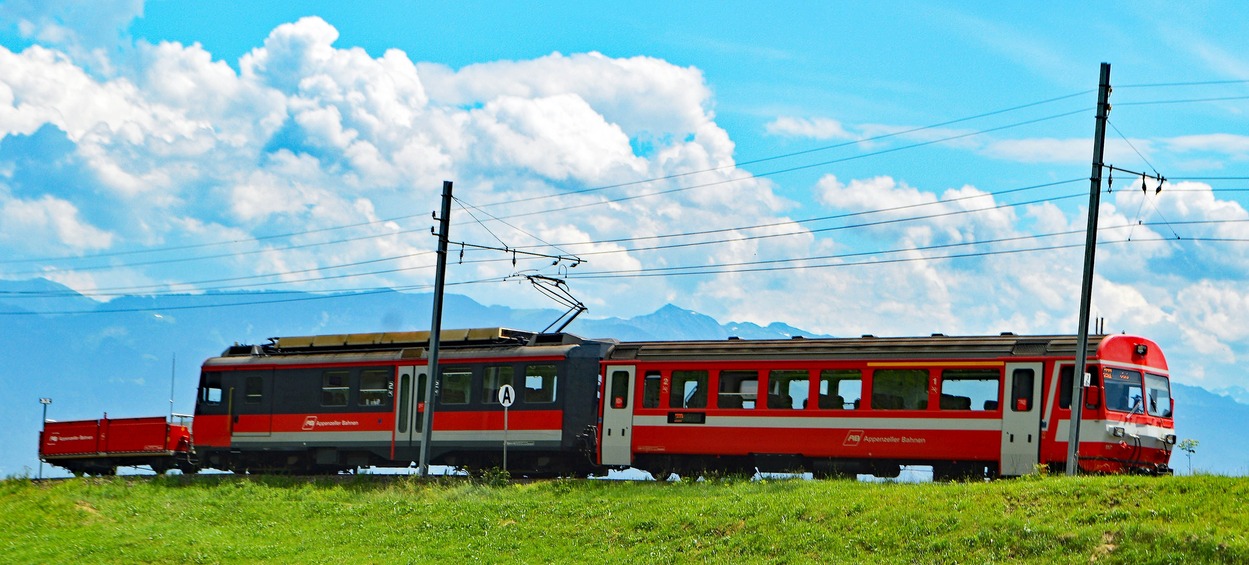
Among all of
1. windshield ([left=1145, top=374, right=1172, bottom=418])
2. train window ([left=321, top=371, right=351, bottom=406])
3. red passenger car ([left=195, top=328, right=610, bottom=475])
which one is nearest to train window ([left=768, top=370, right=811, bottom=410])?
red passenger car ([left=195, top=328, right=610, bottom=475])

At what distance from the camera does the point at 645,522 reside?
25359mm

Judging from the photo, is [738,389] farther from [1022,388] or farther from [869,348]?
[1022,388]

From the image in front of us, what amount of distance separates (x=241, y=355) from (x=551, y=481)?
580 inches

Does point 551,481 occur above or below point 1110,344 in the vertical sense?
below

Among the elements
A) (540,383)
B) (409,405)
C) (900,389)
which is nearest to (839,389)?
(900,389)

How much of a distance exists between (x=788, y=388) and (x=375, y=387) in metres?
12.6

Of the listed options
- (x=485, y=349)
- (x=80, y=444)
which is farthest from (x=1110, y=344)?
(x=80, y=444)

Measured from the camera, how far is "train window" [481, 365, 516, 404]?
34.4m

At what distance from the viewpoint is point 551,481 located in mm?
31125

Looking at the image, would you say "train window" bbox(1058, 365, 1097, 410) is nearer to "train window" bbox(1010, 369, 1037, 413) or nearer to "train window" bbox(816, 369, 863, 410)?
"train window" bbox(1010, 369, 1037, 413)

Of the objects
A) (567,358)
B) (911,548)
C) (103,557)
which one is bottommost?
(103,557)

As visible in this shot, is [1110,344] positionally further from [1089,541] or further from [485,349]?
[485,349]

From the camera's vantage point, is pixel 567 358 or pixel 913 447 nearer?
pixel 913 447

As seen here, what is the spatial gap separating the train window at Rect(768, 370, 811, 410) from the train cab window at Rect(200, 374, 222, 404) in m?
18.8
